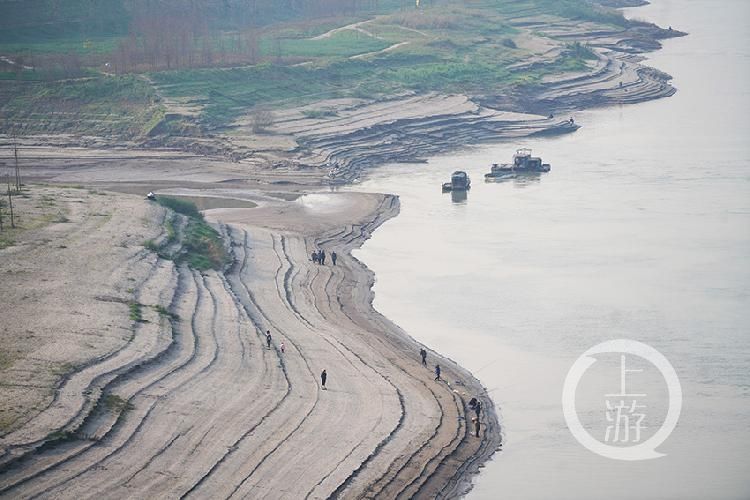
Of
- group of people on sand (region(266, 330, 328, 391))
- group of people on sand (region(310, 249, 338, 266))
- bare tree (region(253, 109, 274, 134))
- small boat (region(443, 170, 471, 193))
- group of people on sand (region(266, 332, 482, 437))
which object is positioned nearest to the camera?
group of people on sand (region(266, 332, 482, 437))

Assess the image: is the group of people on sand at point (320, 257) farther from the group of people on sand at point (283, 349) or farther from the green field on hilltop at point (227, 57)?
the green field on hilltop at point (227, 57)

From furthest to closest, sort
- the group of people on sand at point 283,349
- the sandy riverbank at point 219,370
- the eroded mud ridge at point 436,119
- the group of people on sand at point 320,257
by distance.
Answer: the eroded mud ridge at point 436,119, the group of people on sand at point 320,257, the group of people on sand at point 283,349, the sandy riverbank at point 219,370

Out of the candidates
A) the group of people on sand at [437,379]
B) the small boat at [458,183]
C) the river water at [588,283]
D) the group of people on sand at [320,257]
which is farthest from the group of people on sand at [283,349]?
the small boat at [458,183]

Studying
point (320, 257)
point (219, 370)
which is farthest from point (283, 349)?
point (320, 257)

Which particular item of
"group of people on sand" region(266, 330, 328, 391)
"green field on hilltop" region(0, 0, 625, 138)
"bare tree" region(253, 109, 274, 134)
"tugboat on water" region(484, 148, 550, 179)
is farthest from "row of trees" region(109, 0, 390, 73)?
"group of people on sand" region(266, 330, 328, 391)

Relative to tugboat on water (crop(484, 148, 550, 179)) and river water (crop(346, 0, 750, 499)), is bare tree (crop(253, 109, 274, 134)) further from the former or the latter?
tugboat on water (crop(484, 148, 550, 179))

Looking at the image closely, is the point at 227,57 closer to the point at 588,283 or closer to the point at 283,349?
the point at 588,283
